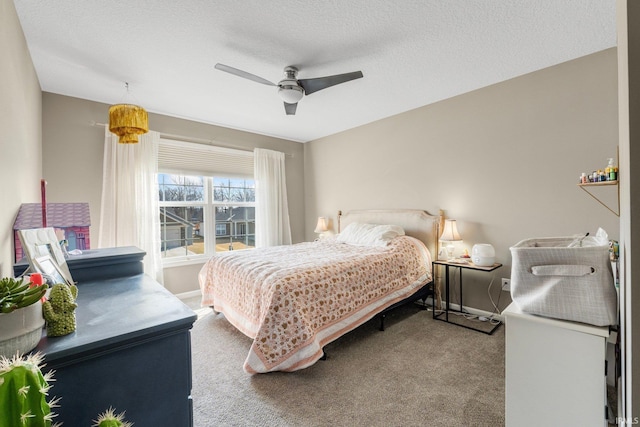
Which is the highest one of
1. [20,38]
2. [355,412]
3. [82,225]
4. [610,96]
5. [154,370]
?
[20,38]

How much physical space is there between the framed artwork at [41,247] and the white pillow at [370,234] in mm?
2784

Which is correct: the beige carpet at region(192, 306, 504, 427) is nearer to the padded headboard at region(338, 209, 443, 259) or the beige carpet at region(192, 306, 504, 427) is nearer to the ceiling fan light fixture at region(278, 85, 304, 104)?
the padded headboard at region(338, 209, 443, 259)

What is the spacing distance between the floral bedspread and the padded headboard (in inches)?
5.8

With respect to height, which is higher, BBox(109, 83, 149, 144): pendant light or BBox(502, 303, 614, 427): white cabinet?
BBox(109, 83, 149, 144): pendant light

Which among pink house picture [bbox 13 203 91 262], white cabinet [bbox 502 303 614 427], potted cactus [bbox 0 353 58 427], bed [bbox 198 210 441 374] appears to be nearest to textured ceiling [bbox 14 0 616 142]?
pink house picture [bbox 13 203 91 262]

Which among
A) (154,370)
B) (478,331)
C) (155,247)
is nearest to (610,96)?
(478,331)

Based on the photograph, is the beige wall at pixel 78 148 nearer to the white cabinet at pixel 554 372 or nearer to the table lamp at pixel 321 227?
the table lamp at pixel 321 227

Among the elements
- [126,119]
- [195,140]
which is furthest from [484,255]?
[195,140]

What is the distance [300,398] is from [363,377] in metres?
0.49

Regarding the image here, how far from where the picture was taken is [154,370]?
37.6 inches

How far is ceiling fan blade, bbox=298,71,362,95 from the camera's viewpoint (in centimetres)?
228

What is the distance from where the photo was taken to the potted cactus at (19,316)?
705mm

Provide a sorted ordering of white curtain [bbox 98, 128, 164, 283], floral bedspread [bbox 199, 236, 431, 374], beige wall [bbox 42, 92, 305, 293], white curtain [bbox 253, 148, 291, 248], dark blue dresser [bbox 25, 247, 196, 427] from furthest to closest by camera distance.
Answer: white curtain [bbox 253, 148, 291, 248] < white curtain [bbox 98, 128, 164, 283] < beige wall [bbox 42, 92, 305, 293] < floral bedspread [bbox 199, 236, 431, 374] < dark blue dresser [bbox 25, 247, 196, 427]

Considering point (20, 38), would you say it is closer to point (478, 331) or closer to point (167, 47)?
point (167, 47)
